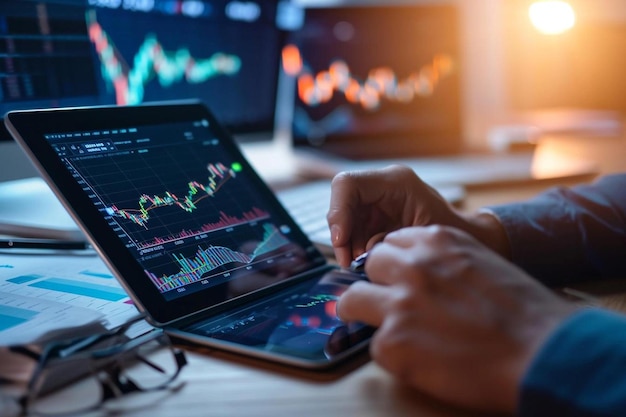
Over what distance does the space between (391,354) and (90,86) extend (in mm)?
728

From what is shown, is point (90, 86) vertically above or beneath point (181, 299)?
above

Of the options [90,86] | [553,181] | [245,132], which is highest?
[90,86]

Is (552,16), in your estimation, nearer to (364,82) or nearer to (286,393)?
(364,82)

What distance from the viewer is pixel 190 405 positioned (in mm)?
484

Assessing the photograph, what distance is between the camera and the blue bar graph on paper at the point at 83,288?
661 millimetres

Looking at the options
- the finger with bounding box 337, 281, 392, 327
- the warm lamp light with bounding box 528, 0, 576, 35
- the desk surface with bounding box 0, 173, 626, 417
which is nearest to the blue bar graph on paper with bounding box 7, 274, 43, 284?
the desk surface with bounding box 0, 173, 626, 417

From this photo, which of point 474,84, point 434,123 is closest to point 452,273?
point 434,123

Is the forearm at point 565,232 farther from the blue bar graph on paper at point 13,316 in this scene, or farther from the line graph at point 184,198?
the blue bar graph on paper at point 13,316

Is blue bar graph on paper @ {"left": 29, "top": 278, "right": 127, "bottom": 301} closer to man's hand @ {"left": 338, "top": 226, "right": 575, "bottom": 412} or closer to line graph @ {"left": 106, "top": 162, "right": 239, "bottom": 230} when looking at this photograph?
line graph @ {"left": 106, "top": 162, "right": 239, "bottom": 230}

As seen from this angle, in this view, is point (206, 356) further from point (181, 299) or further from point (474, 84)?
point (474, 84)

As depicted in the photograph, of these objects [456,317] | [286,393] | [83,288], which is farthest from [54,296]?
[456,317]

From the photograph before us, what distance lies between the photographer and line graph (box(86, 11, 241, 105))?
3.54ft

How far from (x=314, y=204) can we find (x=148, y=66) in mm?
396

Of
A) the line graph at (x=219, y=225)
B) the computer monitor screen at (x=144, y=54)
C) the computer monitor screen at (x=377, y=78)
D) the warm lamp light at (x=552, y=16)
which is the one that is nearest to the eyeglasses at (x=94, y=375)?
the line graph at (x=219, y=225)
